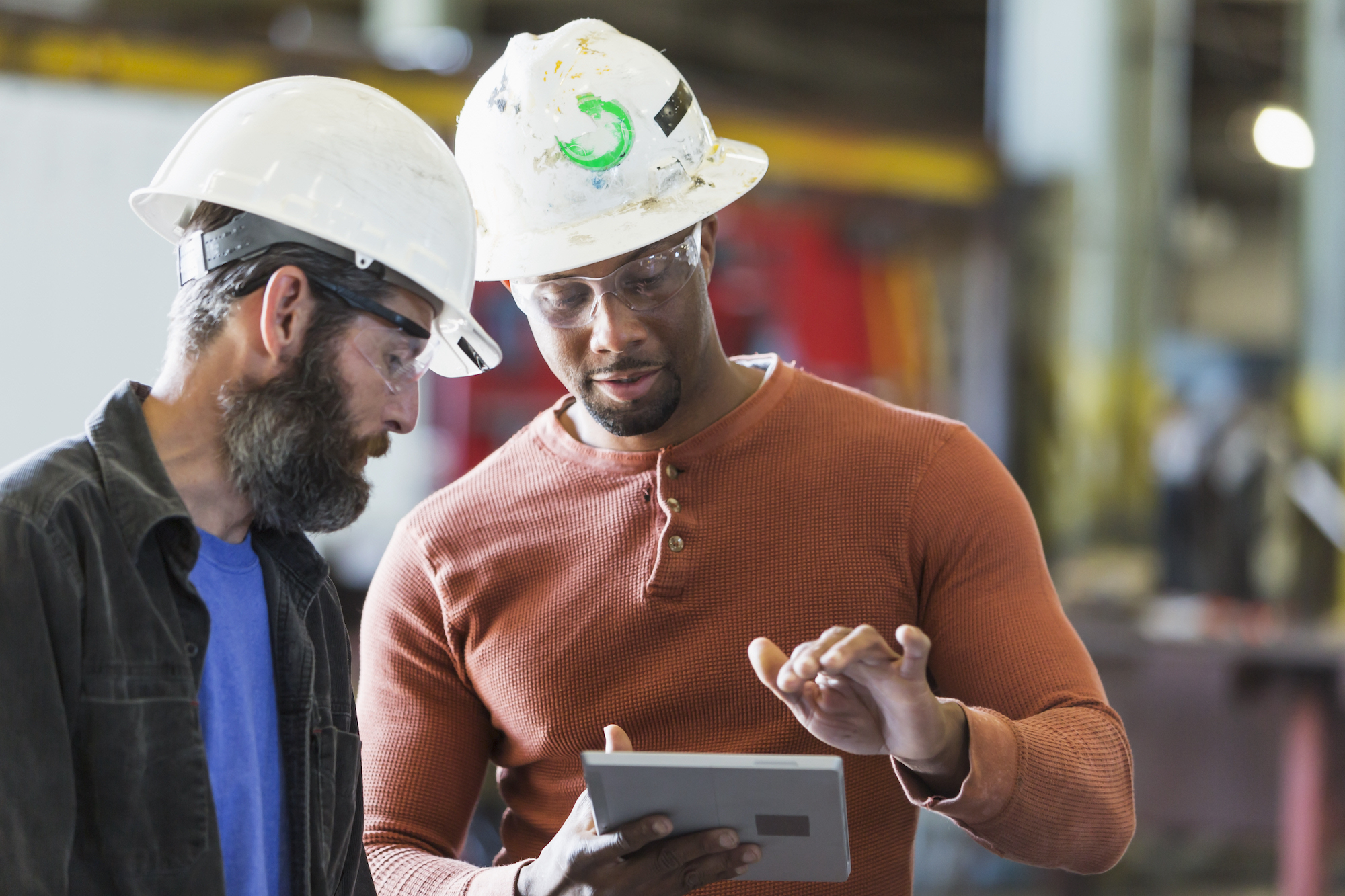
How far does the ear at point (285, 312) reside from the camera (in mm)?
1699

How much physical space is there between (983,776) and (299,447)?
37.4 inches

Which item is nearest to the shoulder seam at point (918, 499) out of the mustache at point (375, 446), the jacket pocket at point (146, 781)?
the mustache at point (375, 446)

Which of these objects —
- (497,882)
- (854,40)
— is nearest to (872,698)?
(497,882)

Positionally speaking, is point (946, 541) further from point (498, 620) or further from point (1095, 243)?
point (1095, 243)

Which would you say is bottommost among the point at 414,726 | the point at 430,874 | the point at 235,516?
the point at 430,874

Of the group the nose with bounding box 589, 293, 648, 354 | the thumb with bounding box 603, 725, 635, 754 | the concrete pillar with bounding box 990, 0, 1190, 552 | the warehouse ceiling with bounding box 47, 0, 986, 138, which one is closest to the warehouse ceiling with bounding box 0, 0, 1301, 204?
the warehouse ceiling with bounding box 47, 0, 986, 138

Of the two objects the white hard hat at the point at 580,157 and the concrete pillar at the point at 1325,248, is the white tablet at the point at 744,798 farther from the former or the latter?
the concrete pillar at the point at 1325,248

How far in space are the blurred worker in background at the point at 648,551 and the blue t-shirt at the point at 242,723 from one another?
14.1 inches

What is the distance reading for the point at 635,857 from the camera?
174cm

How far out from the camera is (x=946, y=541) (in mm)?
2020

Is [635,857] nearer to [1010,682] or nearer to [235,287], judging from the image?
[1010,682]

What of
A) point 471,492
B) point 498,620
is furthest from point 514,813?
point 471,492

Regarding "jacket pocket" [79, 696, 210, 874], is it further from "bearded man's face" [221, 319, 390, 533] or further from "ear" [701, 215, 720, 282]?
"ear" [701, 215, 720, 282]

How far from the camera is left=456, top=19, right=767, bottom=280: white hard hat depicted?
210 cm
